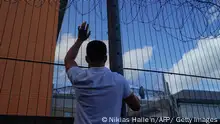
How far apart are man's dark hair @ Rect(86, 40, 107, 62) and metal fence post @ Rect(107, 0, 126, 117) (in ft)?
1.61

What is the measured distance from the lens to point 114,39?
1.63 meters

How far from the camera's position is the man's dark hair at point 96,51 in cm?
100

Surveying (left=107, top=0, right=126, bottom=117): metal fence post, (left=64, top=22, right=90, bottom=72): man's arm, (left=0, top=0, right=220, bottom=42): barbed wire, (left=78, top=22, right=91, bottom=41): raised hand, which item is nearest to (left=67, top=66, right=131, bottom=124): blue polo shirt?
(left=64, top=22, right=90, bottom=72): man's arm

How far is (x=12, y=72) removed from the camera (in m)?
3.65

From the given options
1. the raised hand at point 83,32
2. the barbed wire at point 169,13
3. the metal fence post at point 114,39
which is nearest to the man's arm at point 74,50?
the raised hand at point 83,32

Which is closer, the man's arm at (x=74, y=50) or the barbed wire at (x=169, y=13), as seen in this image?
the man's arm at (x=74, y=50)

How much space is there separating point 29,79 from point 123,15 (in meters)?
2.62

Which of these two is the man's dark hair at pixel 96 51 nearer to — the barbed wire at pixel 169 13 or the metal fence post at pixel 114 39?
the metal fence post at pixel 114 39

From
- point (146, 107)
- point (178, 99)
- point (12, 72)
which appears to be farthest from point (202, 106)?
point (12, 72)

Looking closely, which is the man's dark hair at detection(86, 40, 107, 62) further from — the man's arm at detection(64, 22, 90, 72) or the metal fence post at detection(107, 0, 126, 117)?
the metal fence post at detection(107, 0, 126, 117)

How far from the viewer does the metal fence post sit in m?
1.52

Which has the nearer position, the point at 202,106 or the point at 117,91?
the point at 117,91

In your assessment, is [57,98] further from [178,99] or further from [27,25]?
[178,99]

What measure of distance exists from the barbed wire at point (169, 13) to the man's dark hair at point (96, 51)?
1.11 meters
